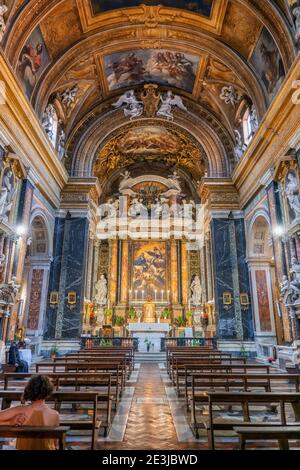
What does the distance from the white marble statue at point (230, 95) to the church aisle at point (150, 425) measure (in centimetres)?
1241

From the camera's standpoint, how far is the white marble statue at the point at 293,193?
954 cm

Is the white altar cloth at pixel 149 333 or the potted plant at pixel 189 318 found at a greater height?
the potted plant at pixel 189 318

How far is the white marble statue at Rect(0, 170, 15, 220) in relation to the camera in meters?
9.47

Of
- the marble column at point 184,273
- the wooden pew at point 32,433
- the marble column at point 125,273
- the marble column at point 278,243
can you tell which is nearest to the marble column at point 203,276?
the marble column at point 184,273

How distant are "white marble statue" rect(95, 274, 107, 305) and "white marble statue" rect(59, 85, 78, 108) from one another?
10096 mm

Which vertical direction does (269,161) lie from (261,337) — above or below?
above

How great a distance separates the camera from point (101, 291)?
66.4 feet

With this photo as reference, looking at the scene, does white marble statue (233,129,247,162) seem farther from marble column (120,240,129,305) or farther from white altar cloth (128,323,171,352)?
marble column (120,240,129,305)

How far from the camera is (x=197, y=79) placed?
15273 mm

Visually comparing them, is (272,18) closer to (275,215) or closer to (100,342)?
(275,215)

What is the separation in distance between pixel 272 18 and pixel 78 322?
12717 millimetres

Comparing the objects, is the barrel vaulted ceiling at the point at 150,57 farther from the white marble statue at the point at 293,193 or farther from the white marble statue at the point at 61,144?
the white marble statue at the point at 293,193

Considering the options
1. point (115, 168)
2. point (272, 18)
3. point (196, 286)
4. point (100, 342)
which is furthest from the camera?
point (115, 168)
